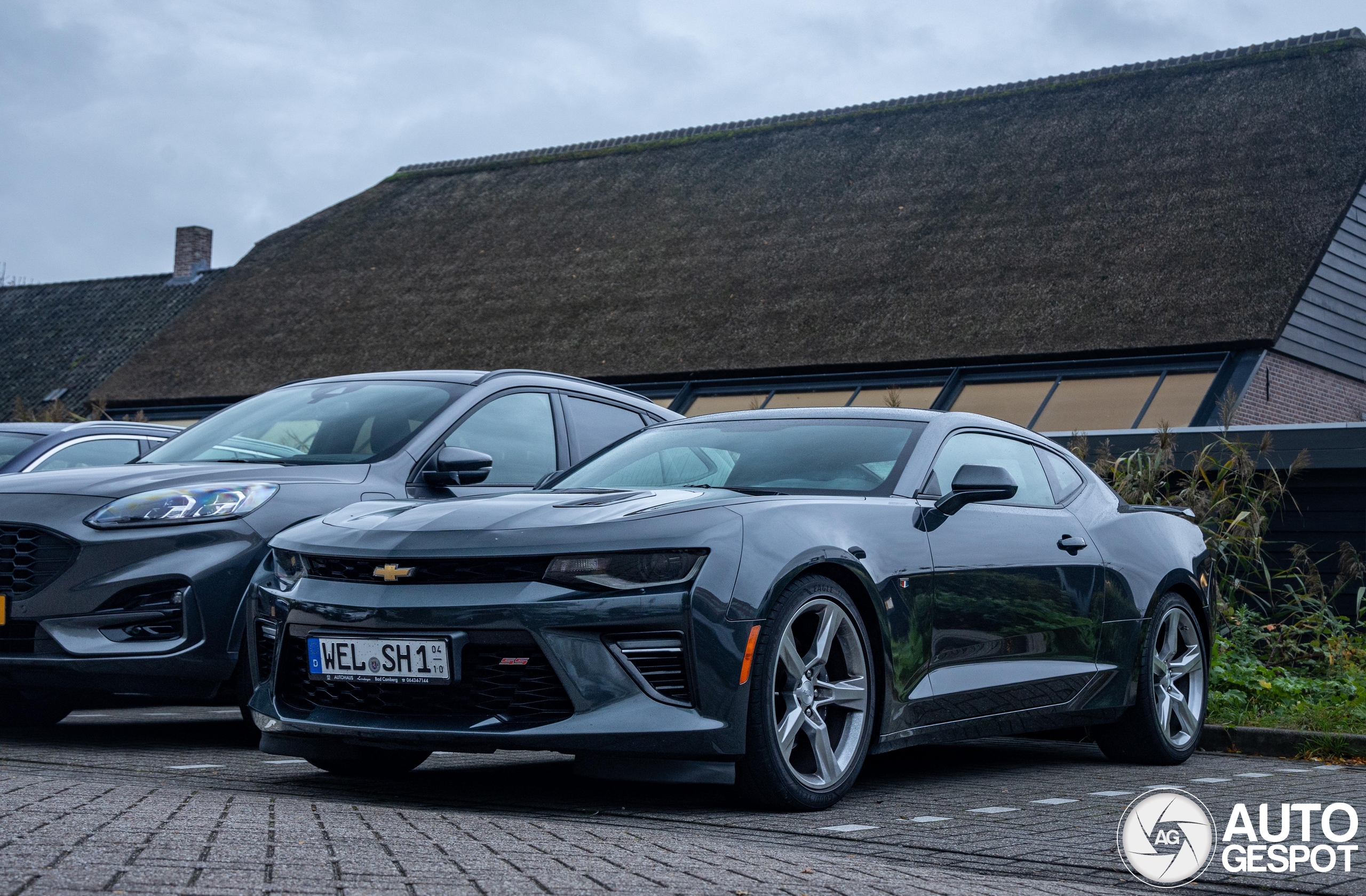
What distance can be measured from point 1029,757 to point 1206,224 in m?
16.3

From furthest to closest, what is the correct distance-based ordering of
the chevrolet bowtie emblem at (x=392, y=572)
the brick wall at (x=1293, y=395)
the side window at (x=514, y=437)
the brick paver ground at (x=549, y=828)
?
the brick wall at (x=1293, y=395) → the side window at (x=514, y=437) → the chevrolet bowtie emblem at (x=392, y=572) → the brick paver ground at (x=549, y=828)

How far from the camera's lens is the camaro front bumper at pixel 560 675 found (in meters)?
4.46

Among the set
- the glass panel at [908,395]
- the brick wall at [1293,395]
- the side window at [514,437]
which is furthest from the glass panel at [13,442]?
the brick wall at [1293,395]

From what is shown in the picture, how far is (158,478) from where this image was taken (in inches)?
252

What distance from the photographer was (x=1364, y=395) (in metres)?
23.5

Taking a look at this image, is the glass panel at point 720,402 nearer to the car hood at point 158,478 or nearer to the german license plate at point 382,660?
the car hood at point 158,478

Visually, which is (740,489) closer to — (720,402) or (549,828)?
(549,828)

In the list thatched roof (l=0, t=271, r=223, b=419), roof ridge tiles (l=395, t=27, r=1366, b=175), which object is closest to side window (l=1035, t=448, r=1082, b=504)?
roof ridge tiles (l=395, t=27, r=1366, b=175)

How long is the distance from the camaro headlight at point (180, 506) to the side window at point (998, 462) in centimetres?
276

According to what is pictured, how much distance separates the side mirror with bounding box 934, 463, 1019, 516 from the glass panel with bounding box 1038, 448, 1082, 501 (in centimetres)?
111

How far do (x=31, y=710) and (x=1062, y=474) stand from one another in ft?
16.4

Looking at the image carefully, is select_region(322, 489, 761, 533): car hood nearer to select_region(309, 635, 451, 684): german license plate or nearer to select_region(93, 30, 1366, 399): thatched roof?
select_region(309, 635, 451, 684): german license plate

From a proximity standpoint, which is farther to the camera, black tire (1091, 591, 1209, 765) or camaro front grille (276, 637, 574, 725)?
black tire (1091, 591, 1209, 765)

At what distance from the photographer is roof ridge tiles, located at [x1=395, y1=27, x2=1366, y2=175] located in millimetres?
25500
